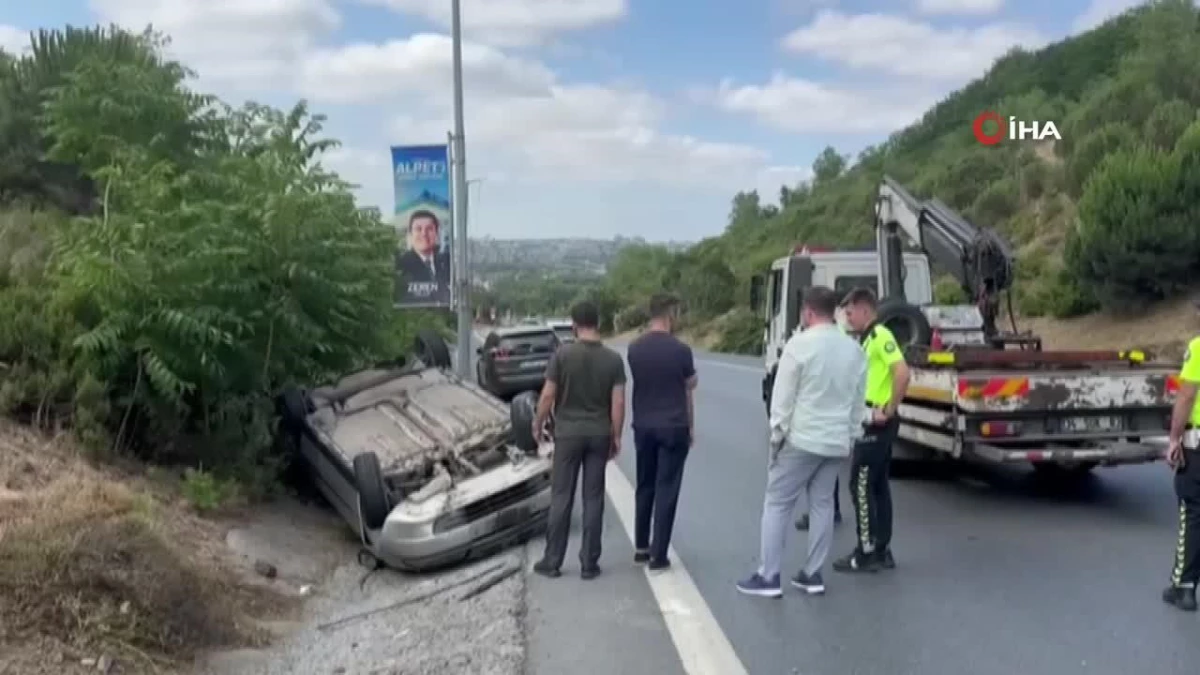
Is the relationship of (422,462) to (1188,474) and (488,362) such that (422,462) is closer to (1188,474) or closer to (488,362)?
(1188,474)

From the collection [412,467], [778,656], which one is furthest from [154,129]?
[778,656]

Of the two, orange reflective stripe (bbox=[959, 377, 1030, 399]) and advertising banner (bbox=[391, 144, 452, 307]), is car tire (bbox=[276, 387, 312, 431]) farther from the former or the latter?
advertising banner (bbox=[391, 144, 452, 307])

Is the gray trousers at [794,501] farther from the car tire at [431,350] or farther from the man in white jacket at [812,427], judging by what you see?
the car tire at [431,350]

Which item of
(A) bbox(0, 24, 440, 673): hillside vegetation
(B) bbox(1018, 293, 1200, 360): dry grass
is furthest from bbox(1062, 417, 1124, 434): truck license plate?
(B) bbox(1018, 293, 1200, 360): dry grass

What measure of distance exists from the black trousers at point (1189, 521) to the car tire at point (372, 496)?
5726mm

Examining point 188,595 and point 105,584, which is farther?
point 188,595

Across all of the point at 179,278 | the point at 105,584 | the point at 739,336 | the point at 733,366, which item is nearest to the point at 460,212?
the point at 179,278

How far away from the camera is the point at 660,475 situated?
949 centimetres

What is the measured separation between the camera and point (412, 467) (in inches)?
461

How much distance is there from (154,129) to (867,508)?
26.7ft

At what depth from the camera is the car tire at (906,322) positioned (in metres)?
15.0

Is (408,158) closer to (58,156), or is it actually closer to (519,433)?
(58,156)

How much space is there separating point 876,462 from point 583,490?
199cm

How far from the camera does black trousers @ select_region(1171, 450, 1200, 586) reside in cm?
826
